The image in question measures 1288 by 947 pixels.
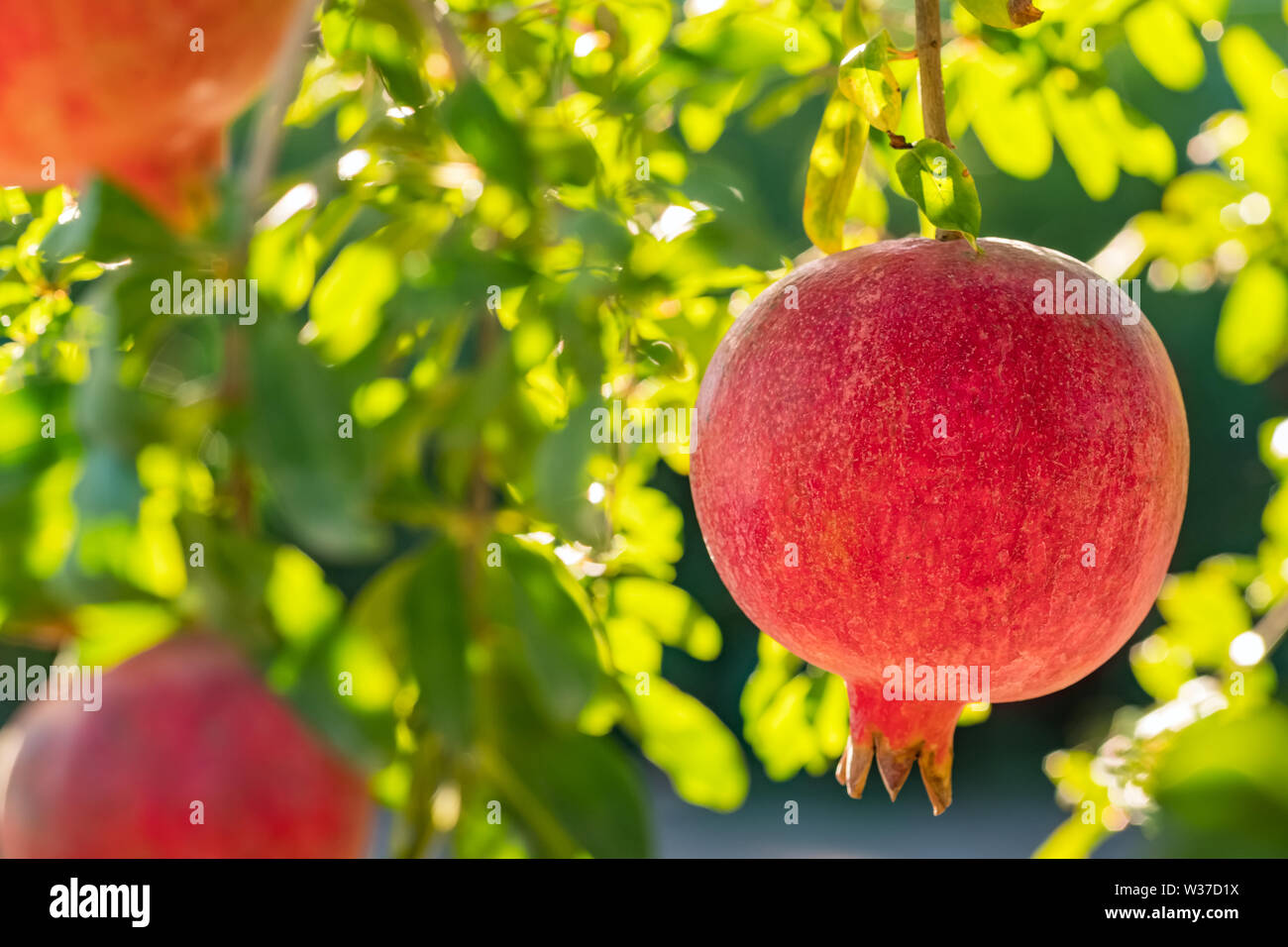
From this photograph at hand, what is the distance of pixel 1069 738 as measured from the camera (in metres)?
4.09

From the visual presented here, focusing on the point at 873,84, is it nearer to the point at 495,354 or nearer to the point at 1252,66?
the point at 495,354

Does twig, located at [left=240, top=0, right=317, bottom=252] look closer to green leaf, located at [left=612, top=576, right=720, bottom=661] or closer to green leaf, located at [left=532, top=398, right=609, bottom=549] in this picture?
green leaf, located at [left=532, top=398, right=609, bottom=549]

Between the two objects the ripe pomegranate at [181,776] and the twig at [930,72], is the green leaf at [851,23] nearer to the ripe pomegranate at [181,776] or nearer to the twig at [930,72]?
the twig at [930,72]

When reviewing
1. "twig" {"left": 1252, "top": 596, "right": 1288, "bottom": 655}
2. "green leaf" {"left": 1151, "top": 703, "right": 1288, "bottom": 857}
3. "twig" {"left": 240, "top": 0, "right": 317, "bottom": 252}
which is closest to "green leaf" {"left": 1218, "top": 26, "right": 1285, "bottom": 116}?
"twig" {"left": 1252, "top": 596, "right": 1288, "bottom": 655}

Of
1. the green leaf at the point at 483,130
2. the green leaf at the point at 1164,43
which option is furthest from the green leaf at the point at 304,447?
the green leaf at the point at 1164,43

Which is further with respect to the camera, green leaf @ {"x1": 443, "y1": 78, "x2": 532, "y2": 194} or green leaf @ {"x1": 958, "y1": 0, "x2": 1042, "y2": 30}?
green leaf @ {"x1": 443, "y1": 78, "x2": 532, "y2": 194}

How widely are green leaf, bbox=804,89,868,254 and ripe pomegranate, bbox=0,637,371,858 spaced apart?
23 cm

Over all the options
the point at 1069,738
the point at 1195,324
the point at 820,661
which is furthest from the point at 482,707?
the point at 1069,738

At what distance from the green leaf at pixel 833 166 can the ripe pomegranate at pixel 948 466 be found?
0.10ft

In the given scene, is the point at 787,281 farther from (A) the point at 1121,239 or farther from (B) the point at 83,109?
(A) the point at 1121,239

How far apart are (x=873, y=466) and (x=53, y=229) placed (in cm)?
35

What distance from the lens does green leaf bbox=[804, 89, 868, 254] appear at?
1.23ft

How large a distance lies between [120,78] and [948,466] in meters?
0.28

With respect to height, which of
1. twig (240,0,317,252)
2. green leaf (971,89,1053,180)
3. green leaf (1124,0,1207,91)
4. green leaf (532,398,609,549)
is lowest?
green leaf (532,398,609,549)
